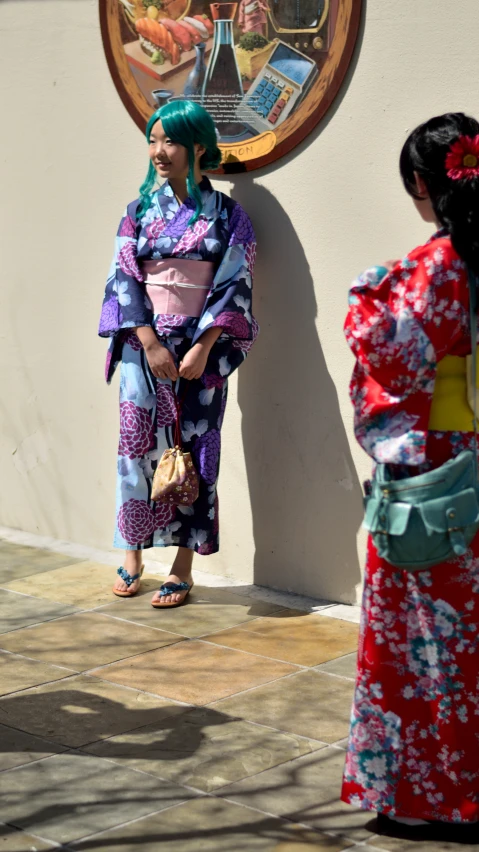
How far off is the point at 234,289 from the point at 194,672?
56.5 inches

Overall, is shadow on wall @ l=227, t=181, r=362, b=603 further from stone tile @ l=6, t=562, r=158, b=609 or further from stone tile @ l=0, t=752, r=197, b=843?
stone tile @ l=0, t=752, r=197, b=843

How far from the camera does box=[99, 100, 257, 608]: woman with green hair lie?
4602mm

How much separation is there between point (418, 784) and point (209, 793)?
22.0 inches

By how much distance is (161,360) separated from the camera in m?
4.62

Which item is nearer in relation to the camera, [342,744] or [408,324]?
[408,324]

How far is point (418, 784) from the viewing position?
2.93 metres

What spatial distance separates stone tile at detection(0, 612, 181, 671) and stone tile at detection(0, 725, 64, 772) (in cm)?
57

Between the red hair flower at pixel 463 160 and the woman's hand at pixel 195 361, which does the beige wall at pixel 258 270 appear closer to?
the woman's hand at pixel 195 361

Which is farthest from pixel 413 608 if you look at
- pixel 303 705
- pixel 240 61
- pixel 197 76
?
pixel 197 76

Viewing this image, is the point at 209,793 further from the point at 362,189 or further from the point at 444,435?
the point at 362,189

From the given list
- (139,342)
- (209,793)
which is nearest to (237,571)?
(139,342)

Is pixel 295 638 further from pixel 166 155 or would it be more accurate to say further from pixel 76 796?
pixel 166 155

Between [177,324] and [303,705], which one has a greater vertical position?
[177,324]

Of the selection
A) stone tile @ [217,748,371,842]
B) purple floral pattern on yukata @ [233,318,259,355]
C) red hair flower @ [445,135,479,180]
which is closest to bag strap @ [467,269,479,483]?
red hair flower @ [445,135,479,180]
